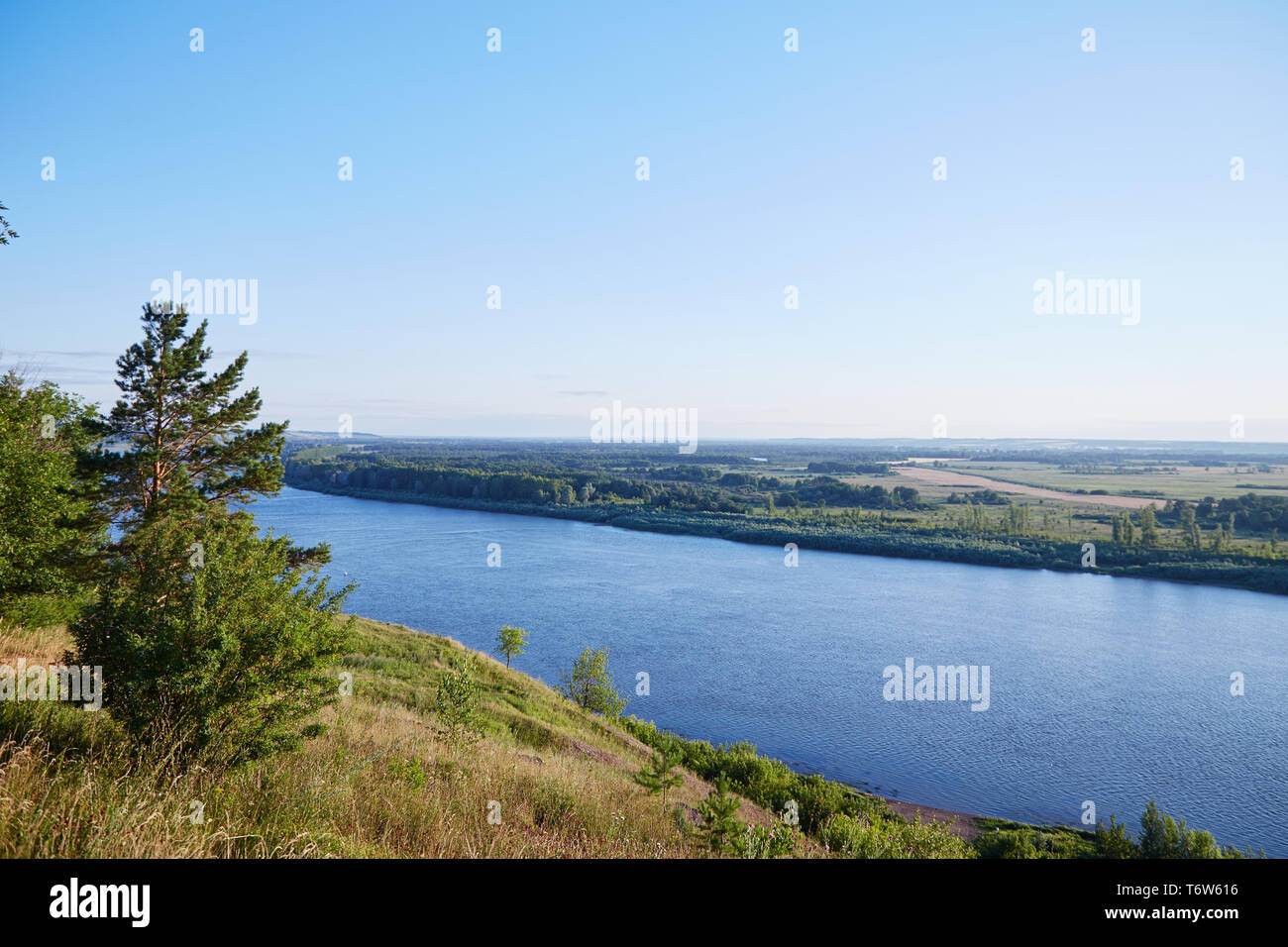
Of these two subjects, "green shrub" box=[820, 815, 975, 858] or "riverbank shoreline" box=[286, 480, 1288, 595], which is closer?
"green shrub" box=[820, 815, 975, 858]

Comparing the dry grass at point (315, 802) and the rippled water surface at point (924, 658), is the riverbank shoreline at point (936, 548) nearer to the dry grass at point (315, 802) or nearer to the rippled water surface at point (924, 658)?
the rippled water surface at point (924, 658)

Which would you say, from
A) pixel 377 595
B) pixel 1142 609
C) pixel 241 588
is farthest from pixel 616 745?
pixel 1142 609

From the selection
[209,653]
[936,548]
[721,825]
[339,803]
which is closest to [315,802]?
[339,803]

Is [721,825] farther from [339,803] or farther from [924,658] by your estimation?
[924,658]

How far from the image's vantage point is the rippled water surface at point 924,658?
23.1 meters

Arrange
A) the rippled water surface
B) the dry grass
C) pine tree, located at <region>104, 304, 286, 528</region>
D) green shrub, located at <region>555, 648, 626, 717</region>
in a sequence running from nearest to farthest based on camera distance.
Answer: the dry grass
pine tree, located at <region>104, 304, 286, 528</region>
the rippled water surface
green shrub, located at <region>555, 648, 626, 717</region>

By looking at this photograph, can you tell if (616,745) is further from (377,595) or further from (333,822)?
(377,595)

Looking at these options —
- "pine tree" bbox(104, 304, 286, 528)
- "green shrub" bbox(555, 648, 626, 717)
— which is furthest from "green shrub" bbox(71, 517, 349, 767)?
"green shrub" bbox(555, 648, 626, 717)

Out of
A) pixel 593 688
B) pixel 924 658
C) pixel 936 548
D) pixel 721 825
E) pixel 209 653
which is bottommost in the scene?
pixel 924 658

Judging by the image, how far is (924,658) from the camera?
34.6 m

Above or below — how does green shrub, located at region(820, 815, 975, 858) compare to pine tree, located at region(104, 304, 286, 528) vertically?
below

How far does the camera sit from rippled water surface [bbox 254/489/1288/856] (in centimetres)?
2308

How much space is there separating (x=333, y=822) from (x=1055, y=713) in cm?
3169

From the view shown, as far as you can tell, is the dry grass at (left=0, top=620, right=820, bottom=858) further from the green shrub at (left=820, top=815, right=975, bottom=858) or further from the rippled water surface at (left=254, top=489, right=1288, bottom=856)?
the rippled water surface at (left=254, top=489, right=1288, bottom=856)
